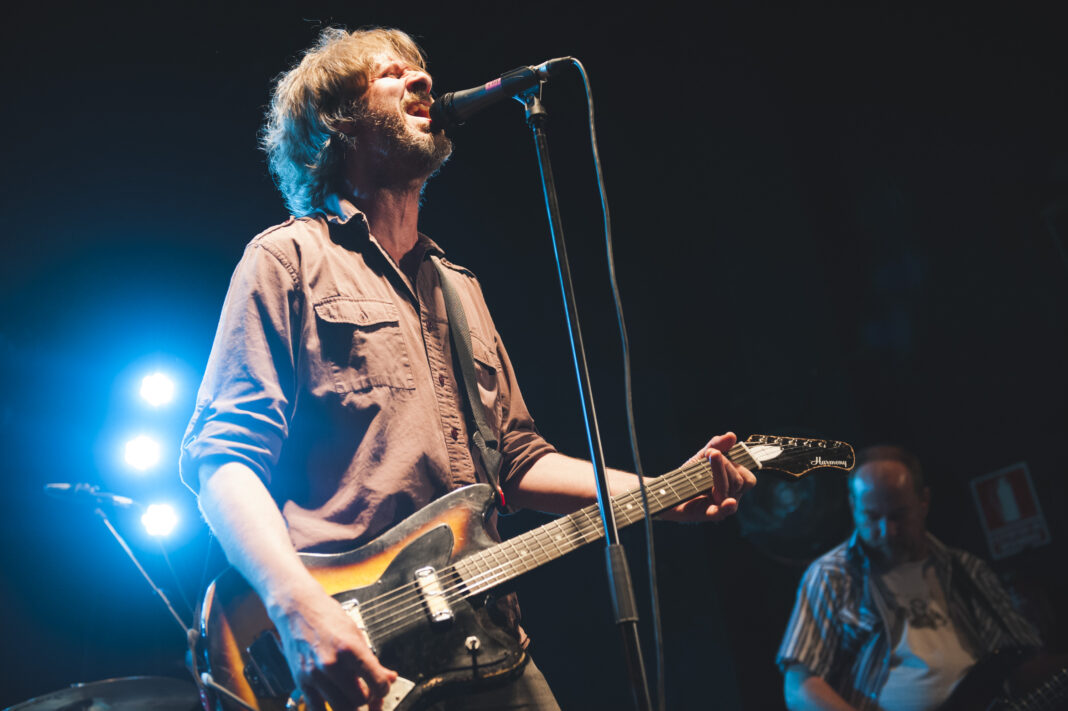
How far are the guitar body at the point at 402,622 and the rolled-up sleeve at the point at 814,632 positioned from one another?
295 centimetres

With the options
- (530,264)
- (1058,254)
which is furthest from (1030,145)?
(530,264)

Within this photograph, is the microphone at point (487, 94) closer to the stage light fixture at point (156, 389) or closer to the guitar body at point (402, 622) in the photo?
the guitar body at point (402, 622)

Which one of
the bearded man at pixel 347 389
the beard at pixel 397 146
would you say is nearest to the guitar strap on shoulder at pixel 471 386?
the bearded man at pixel 347 389

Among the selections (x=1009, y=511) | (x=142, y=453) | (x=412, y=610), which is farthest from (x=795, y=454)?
(x=1009, y=511)

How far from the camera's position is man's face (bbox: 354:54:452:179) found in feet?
7.54

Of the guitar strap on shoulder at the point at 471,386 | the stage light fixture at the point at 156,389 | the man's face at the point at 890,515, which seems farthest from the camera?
the man's face at the point at 890,515

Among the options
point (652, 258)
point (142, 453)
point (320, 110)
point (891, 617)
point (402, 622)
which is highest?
point (320, 110)

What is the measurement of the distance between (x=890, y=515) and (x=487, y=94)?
360cm

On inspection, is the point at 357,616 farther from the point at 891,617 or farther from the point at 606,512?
the point at 891,617

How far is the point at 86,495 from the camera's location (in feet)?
11.6

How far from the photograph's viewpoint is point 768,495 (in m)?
5.13

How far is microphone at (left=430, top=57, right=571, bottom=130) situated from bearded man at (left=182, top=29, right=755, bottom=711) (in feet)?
1.18

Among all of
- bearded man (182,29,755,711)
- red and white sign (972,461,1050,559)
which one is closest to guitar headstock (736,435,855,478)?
bearded man (182,29,755,711)

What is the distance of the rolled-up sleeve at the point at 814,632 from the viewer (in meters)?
4.05
